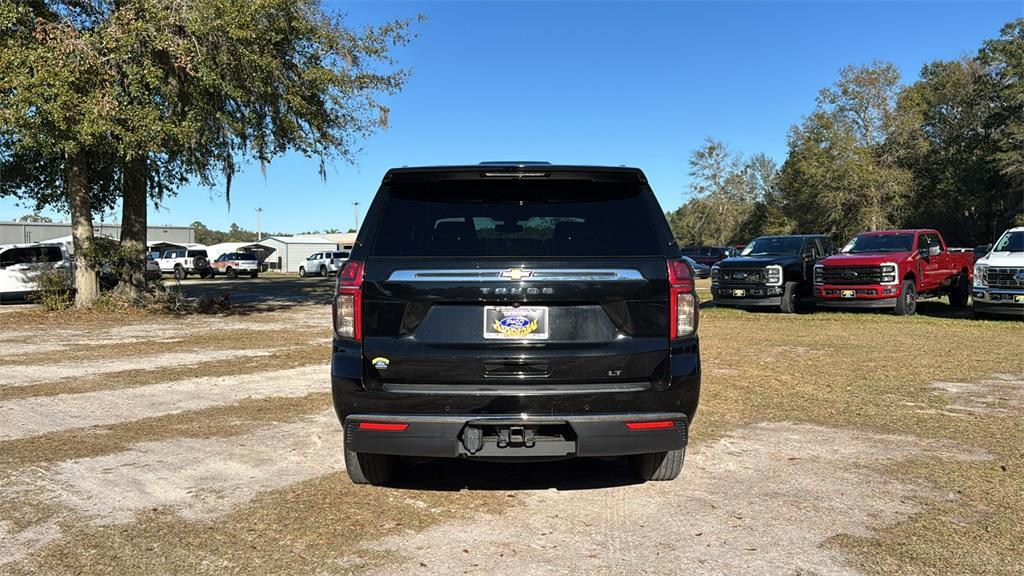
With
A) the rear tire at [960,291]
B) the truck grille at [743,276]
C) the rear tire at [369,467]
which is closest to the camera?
the rear tire at [369,467]

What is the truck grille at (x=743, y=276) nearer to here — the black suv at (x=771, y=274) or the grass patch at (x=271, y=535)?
the black suv at (x=771, y=274)

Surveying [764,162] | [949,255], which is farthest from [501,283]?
[764,162]

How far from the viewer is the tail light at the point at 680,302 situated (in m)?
3.86

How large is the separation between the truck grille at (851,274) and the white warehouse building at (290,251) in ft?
192

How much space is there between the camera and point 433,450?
147 inches

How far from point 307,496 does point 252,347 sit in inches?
305

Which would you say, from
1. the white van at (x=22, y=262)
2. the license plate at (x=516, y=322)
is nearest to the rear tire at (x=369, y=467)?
the license plate at (x=516, y=322)

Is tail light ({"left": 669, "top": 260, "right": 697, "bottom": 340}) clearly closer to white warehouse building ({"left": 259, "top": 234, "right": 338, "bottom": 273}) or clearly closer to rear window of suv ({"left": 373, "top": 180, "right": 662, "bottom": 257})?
rear window of suv ({"left": 373, "top": 180, "right": 662, "bottom": 257})

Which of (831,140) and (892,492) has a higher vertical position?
(831,140)

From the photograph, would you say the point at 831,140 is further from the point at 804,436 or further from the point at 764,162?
the point at 804,436

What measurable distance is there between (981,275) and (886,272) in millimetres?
1732

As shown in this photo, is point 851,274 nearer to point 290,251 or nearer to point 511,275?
point 511,275

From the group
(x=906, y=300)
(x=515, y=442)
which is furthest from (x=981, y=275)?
(x=515, y=442)

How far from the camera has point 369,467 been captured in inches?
175
